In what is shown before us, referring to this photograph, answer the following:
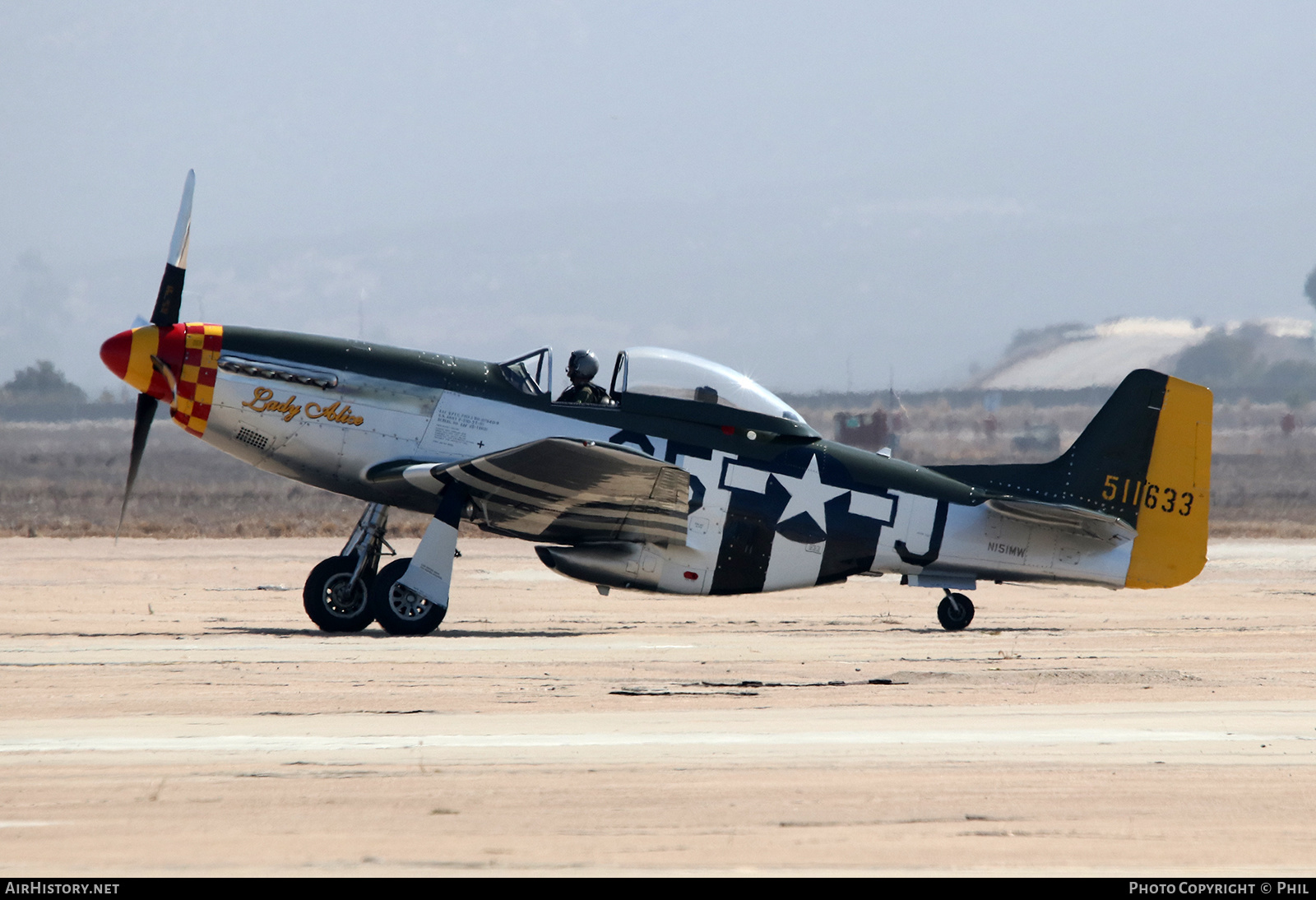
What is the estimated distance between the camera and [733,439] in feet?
37.1

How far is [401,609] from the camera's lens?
34.9 ft

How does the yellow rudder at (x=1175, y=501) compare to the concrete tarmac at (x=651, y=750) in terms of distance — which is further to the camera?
the yellow rudder at (x=1175, y=501)

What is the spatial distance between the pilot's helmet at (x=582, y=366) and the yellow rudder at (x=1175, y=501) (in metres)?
5.22

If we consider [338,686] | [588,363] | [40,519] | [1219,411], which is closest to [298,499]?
[40,519]

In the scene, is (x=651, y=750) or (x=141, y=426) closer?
(x=651, y=750)

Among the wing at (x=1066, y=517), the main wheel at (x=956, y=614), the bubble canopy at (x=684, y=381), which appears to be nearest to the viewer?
the bubble canopy at (x=684, y=381)

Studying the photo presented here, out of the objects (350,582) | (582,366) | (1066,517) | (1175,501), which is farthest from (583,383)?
(1175,501)

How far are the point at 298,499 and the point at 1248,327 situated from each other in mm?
50602

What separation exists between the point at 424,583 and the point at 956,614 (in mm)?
4778

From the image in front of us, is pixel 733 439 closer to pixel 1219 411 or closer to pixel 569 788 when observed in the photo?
pixel 569 788

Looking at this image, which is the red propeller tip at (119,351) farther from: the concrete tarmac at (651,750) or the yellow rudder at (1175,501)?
the yellow rudder at (1175,501)

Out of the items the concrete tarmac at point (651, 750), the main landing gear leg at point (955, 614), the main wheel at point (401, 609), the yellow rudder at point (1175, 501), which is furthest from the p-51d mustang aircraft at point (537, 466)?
the yellow rudder at point (1175, 501)

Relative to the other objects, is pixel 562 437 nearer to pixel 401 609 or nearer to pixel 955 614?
pixel 401 609

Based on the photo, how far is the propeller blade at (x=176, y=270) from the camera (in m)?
11.0
